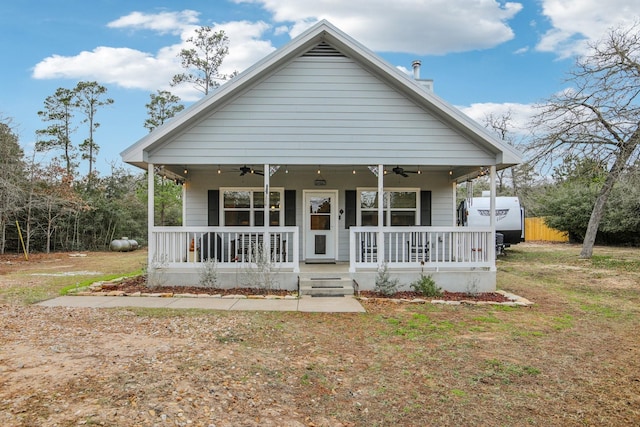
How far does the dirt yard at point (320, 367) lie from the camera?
3.52 metres

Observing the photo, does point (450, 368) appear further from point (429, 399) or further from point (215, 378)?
point (215, 378)

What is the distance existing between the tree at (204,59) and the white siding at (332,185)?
15.7 m

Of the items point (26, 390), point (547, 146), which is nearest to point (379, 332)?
point (26, 390)

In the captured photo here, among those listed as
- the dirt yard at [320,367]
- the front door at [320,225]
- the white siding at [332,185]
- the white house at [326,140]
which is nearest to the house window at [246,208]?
the white siding at [332,185]

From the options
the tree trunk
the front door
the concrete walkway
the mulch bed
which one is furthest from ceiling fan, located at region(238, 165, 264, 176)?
the tree trunk

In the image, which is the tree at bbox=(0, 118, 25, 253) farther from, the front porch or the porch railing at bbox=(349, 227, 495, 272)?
the porch railing at bbox=(349, 227, 495, 272)

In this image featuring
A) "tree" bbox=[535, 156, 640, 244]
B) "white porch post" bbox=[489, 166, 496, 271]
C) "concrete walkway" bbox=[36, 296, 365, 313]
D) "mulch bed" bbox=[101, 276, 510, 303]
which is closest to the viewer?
"concrete walkway" bbox=[36, 296, 365, 313]

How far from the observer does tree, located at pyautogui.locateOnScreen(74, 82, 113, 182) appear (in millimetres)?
24266

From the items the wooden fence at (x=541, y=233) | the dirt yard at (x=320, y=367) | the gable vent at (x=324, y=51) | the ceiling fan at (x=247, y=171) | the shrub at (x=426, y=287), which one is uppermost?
the gable vent at (x=324, y=51)

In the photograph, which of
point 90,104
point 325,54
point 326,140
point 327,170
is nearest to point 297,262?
point 326,140

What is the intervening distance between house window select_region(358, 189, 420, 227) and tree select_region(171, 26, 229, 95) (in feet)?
56.3

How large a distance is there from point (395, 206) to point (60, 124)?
70.5ft

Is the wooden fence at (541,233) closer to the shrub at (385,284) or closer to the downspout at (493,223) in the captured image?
the downspout at (493,223)

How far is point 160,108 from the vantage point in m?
26.4
